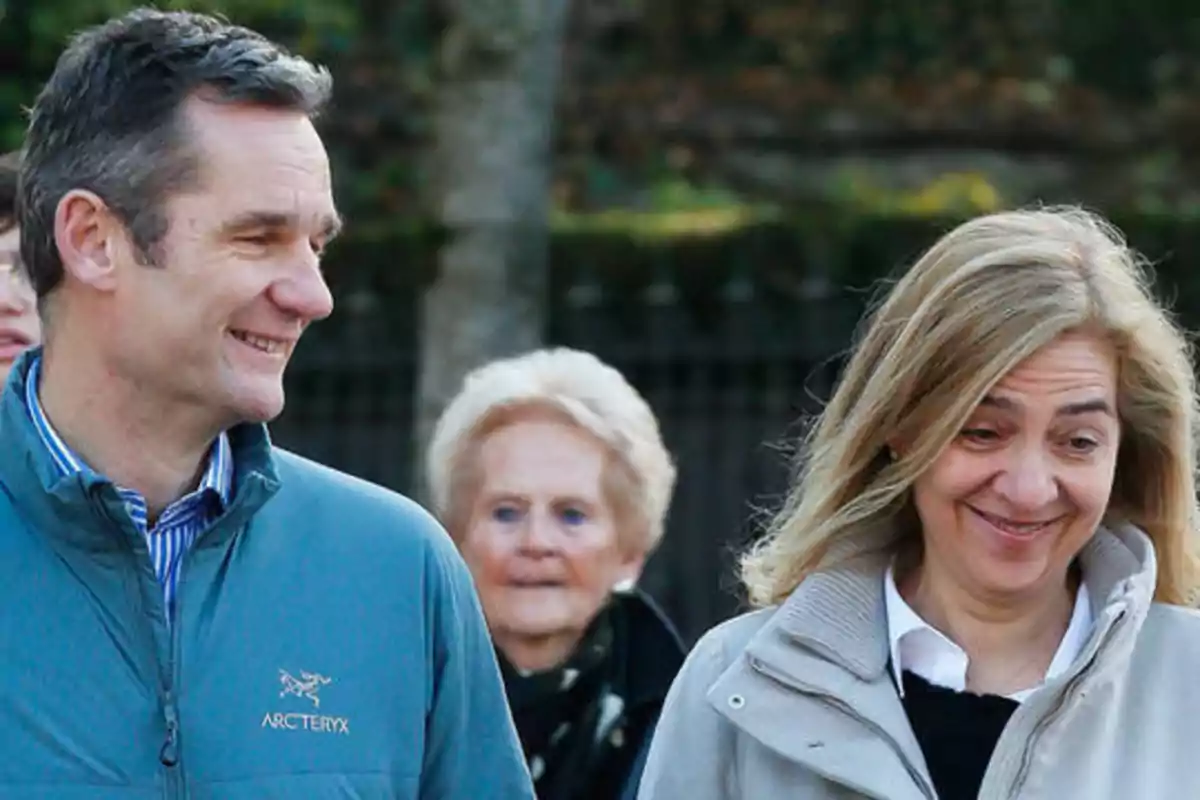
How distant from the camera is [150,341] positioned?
3.21 metres

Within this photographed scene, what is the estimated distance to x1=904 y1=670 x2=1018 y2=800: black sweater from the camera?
3.64 meters

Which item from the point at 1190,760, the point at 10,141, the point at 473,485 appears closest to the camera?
the point at 1190,760

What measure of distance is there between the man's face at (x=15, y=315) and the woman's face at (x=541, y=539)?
2.92 feet

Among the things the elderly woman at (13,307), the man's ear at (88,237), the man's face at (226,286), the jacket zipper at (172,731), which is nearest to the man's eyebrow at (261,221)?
the man's face at (226,286)

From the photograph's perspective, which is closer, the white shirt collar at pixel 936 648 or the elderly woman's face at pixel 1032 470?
the elderly woman's face at pixel 1032 470

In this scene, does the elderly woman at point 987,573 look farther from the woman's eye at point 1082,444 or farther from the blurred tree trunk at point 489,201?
the blurred tree trunk at point 489,201

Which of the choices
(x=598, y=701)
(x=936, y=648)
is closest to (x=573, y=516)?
(x=598, y=701)

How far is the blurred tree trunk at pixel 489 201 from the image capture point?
8648mm

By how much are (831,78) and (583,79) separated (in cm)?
112

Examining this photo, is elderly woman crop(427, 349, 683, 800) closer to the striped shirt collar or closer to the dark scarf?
the dark scarf

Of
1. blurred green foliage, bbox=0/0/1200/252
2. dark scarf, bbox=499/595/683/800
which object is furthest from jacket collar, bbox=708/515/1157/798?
blurred green foliage, bbox=0/0/1200/252

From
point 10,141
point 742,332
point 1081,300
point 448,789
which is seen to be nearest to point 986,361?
point 1081,300

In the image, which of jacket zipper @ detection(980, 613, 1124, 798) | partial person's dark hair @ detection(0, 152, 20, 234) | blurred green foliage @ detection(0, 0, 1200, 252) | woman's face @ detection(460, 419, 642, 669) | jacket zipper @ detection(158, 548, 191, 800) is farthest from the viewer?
blurred green foliage @ detection(0, 0, 1200, 252)

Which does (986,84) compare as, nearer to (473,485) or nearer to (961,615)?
(473,485)
